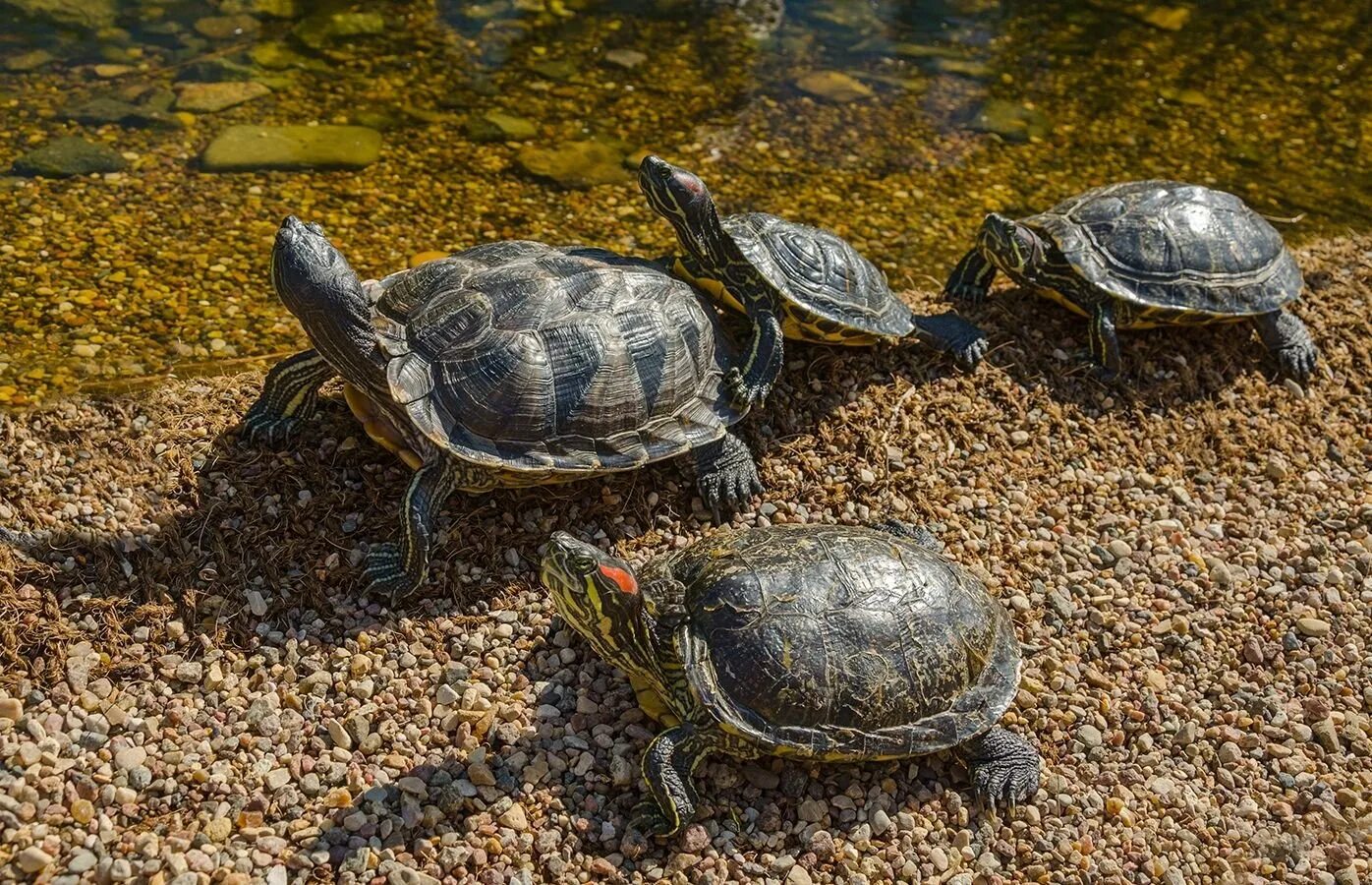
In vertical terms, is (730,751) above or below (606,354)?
below

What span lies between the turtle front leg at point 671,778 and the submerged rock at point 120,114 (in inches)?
272

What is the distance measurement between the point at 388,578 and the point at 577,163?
4941 mm

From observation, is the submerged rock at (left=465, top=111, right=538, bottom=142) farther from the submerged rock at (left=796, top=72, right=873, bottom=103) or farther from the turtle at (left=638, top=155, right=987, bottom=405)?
the turtle at (left=638, top=155, right=987, bottom=405)

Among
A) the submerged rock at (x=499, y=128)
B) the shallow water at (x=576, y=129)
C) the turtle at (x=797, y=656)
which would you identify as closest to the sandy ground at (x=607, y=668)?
the turtle at (x=797, y=656)

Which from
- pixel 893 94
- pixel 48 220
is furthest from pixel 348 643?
pixel 893 94

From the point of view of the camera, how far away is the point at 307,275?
16.2 feet

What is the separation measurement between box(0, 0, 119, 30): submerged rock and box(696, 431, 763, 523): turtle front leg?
25.4ft

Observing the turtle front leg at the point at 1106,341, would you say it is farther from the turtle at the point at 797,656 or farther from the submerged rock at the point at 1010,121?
the submerged rock at the point at 1010,121

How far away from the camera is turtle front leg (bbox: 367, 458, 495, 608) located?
197 inches

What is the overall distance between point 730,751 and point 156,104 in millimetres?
7446

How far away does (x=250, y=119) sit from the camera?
891 centimetres

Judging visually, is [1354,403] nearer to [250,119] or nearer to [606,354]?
[606,354]

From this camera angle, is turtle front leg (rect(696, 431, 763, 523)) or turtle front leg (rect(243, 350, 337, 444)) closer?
turtle front leg (rect(243, 350, 337, 444))

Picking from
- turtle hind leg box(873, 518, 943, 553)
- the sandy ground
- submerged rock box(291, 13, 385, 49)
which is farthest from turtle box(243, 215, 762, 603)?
submerged rock box(291, 13, 385, 49)
